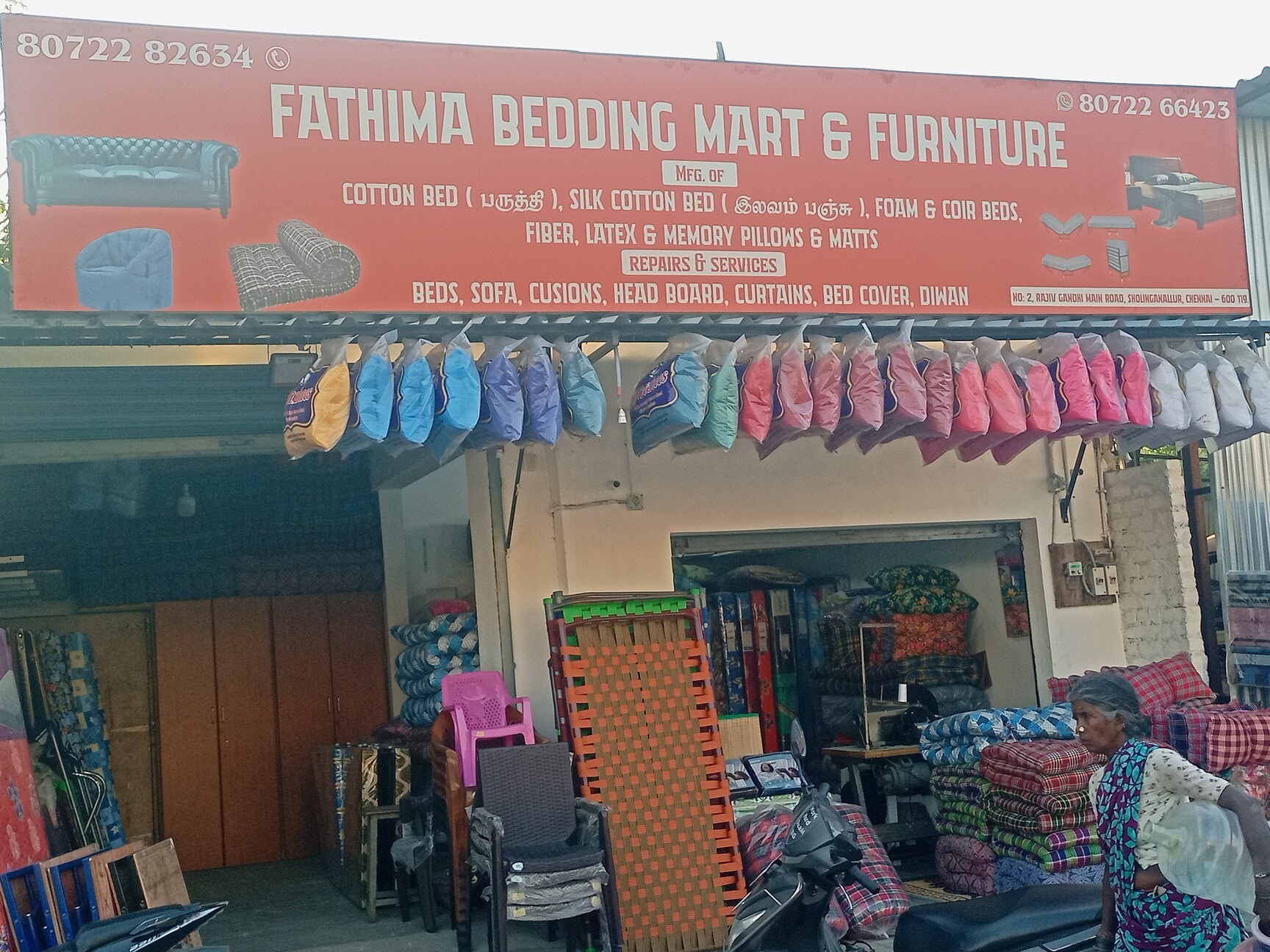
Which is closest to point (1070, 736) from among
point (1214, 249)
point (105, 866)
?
point (1214, 249)

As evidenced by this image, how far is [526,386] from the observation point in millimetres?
5465

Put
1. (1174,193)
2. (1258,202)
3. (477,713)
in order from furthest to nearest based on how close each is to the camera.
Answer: (1258,202)
(1174,193)
(477,713)

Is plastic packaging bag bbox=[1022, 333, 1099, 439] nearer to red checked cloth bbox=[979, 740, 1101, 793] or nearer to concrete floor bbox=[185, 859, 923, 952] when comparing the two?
red checked cloth bbox=[979, 740, 1101, 793]

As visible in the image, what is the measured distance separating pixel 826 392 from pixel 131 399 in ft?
12.3

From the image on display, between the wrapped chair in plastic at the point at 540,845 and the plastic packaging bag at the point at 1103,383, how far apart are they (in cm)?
300

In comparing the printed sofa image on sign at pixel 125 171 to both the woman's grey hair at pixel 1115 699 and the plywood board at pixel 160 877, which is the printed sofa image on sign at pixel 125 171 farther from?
the woman's grey hair at pixel 1115 699

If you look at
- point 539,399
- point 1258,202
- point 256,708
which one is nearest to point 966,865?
point 539,399

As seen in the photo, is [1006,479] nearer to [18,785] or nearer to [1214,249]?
[1214,249]

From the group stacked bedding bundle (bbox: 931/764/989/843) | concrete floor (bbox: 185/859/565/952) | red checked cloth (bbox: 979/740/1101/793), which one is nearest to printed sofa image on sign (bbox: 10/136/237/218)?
concrete floor (bbox: 185/859/565/952)

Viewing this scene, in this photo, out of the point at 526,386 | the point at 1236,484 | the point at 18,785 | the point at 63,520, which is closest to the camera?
the point at 526,386

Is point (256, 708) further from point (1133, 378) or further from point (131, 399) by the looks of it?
point (1133, 378)

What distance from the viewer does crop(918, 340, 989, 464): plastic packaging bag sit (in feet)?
19.6

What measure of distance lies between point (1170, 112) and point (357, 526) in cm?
641

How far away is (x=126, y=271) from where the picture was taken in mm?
5230
